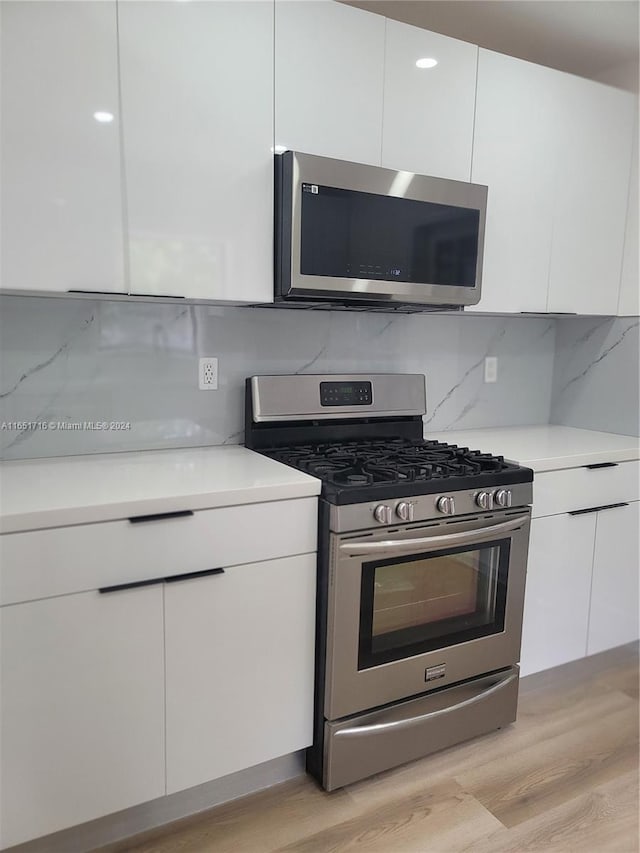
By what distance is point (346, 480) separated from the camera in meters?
1.76

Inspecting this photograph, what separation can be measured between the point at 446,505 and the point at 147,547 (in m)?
0.85

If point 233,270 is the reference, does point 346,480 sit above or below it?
below

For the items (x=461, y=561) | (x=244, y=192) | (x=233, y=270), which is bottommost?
(x=461, y=561)

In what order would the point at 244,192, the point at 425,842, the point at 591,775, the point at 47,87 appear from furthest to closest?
the point at 591,775
the point at 244,192
the point at 425,842
the point at 47,87

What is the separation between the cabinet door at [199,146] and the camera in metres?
1.65

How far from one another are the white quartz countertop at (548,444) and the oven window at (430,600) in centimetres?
36

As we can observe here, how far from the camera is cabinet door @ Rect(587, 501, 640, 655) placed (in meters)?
2.42

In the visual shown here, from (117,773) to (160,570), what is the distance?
52 cm

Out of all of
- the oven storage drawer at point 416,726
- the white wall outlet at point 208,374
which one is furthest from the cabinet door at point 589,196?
the oven storage drawer at point 416,726

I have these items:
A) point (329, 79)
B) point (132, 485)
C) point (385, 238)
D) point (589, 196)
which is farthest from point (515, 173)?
point (132, 485)

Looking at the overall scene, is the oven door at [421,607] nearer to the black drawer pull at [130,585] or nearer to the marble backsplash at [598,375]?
the black drawer pull at [130,585]

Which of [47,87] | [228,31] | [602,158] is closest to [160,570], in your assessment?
[47,87]

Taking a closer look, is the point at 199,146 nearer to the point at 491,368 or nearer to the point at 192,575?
the point at 192,575

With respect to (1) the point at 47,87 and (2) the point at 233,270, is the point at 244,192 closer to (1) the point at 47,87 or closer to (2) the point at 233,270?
(2) the point at 233,270
